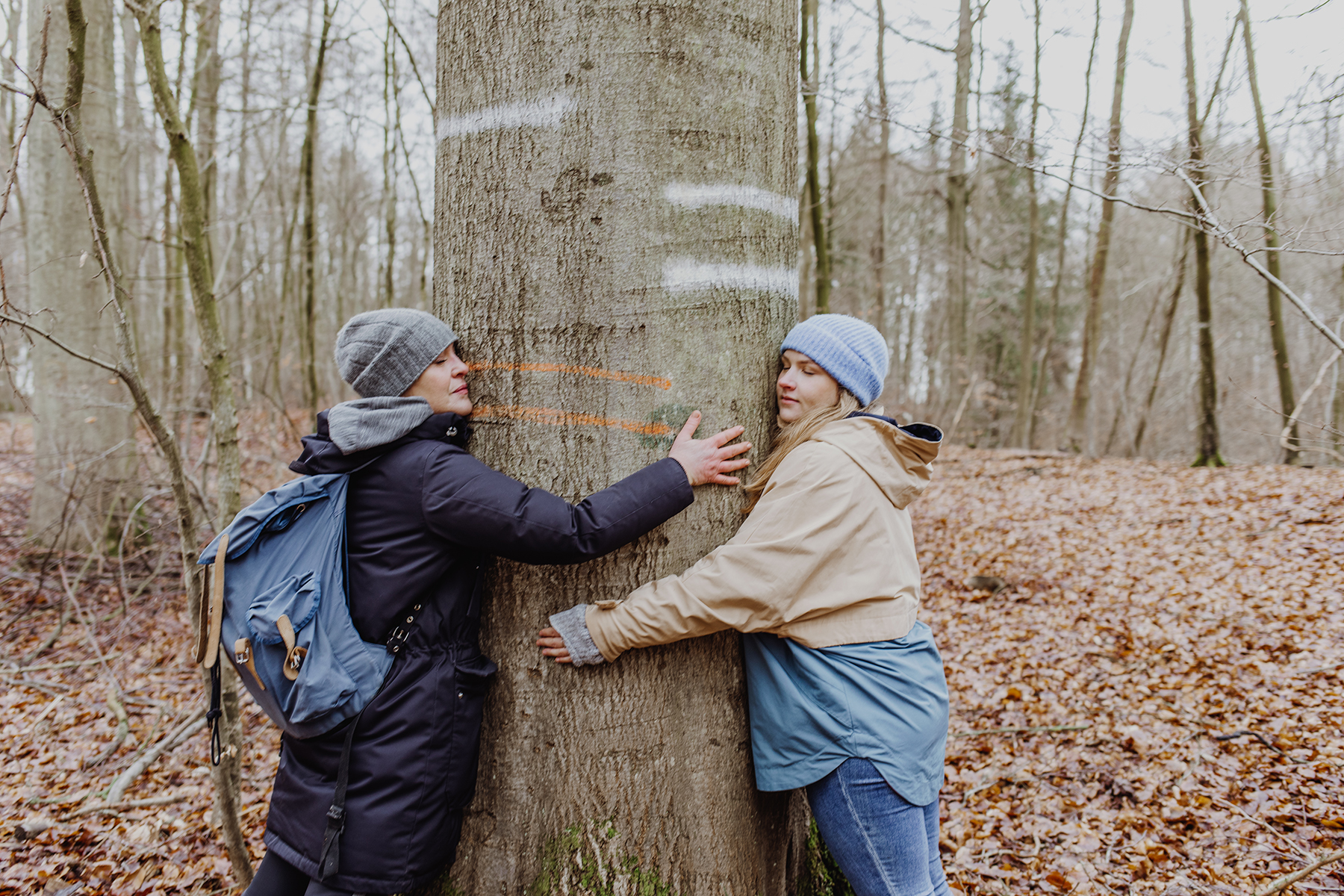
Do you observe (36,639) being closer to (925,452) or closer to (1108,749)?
(925,452)

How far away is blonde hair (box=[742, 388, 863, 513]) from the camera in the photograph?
6.81ft

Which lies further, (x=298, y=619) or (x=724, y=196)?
(x=724, y=196)

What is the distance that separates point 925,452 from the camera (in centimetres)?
213

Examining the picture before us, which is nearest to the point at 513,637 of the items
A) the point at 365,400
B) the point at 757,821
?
the point at 365,400

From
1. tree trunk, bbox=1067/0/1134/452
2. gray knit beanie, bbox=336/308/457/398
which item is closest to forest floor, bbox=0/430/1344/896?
gray knit beanie, bbox=336/308/457/398

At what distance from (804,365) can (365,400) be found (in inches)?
44.8

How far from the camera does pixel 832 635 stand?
1.95 meters

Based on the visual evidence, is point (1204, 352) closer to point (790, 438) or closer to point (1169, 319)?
point (1169, 319)

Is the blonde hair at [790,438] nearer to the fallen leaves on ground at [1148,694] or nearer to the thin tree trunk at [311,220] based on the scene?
the fallen leaves on ground at [1148,694]

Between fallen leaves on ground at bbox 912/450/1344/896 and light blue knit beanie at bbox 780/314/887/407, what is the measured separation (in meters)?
2.11

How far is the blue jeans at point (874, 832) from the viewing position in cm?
192

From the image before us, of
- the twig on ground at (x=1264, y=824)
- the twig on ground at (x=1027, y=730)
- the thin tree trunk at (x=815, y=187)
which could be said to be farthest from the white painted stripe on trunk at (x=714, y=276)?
the thin tree trunk at (x=815, y=187)

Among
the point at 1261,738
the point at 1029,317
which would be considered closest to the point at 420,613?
the point at 1261,738

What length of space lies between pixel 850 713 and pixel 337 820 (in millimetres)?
1248
